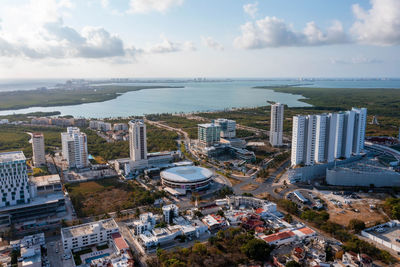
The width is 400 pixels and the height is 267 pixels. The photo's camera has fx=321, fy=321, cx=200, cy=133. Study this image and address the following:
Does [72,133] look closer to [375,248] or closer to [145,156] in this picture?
[145,156]

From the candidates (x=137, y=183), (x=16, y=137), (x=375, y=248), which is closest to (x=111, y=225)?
(x=137, y=183)

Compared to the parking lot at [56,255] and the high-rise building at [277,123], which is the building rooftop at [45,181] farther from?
the high-rise building at [277,123]

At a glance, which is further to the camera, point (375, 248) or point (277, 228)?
point (277, 228)

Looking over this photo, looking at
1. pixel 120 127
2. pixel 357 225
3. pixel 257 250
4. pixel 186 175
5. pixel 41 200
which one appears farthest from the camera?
pixel 120 127

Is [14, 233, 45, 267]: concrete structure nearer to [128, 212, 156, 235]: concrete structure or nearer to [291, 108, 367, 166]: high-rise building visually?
[128, 212, 156, 235]: concrete structure

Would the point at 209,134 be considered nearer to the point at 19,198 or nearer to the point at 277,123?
the point at 277,123

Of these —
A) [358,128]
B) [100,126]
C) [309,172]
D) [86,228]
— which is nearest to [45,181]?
[86,228]
